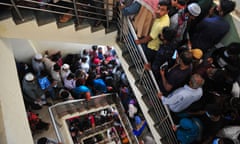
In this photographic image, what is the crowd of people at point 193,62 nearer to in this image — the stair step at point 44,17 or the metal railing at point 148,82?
the metal railing at point 148,82

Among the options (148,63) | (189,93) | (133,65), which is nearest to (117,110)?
(133,65)

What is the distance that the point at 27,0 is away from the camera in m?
2.42

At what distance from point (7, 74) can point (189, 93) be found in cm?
200

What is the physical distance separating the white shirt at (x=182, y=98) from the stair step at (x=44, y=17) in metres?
1.56

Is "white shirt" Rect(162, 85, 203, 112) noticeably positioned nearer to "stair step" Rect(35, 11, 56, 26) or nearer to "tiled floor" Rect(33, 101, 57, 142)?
"stair step" Rect(35, 11, 56, 26)

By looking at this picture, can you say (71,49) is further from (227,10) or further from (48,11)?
(227,10)

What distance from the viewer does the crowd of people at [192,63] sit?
245 centimetres

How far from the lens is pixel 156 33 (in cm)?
263

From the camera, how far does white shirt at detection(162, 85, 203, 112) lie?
95.6 inches

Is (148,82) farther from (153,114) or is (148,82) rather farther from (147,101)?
(153,114)

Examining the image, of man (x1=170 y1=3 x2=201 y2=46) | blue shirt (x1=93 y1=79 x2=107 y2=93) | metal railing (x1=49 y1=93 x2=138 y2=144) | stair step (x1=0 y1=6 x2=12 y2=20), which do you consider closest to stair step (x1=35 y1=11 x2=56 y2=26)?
stair step (x1=0 y1=6 x2=12 y2=20)

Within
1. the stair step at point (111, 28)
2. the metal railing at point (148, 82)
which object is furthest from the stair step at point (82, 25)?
the metal railing at point (148, 82)

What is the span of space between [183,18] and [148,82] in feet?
2.81

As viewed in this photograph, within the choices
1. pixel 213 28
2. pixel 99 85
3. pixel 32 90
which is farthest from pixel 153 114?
pixel 32 90
